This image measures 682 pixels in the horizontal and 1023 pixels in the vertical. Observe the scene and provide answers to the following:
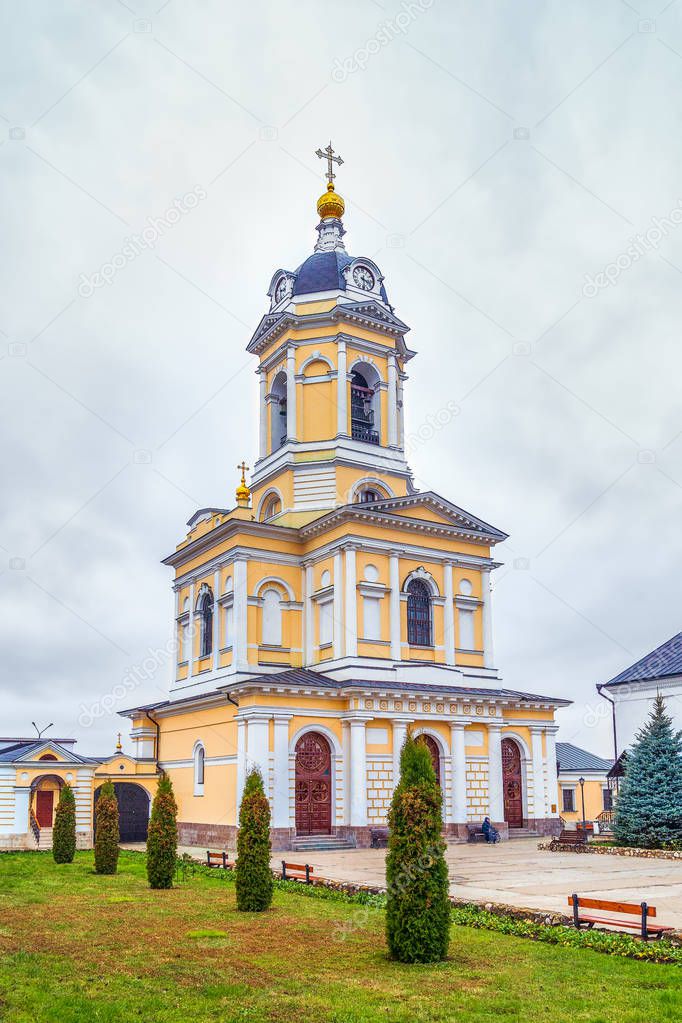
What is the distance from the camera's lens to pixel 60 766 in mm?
32062

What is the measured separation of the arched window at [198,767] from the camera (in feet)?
112

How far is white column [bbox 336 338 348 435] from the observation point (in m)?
A: 37.3

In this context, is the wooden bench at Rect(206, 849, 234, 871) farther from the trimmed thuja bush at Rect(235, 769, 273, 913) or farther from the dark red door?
the dark red door

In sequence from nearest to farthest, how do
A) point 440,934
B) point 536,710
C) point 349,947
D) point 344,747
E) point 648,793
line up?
point 440,934, point 349,947, point 648,793, point 344,747, point 536,710

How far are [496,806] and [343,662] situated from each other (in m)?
7.96

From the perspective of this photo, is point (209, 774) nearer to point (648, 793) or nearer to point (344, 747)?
point (344, 747)

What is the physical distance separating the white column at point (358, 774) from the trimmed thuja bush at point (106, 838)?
9155mm

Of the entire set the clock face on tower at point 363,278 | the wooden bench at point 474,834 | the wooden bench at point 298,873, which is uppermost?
the clock face on tower at point 363,278

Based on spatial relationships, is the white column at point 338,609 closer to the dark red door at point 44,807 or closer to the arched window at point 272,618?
the arched window at point 272,618

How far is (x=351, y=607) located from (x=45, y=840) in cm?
1308

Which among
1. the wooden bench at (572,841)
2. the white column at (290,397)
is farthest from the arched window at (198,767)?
the wooden bench at (572,841)

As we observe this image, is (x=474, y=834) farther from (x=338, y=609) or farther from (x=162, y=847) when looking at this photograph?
(x=162, y=847)

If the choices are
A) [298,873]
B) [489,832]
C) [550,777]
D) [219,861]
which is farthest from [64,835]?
[550,777]

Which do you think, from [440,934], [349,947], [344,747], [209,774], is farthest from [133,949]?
[209,774]
